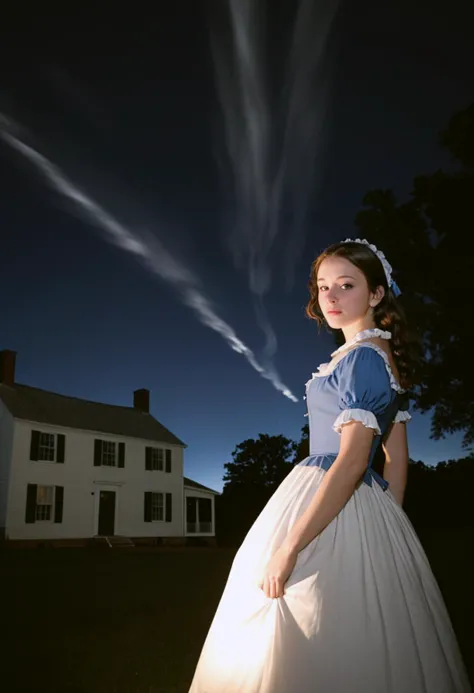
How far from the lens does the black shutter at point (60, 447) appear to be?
26.8 metres

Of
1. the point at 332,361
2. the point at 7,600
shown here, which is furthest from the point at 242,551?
the point at 7,600

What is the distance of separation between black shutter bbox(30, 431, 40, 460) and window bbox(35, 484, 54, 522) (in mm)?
1469

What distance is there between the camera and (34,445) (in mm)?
25859

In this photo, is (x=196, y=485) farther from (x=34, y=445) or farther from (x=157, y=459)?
(x=34, y=445)

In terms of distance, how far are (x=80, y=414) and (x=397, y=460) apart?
2921 cm

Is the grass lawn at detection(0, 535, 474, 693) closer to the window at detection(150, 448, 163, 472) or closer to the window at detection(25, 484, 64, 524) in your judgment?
the window at detection(25, 484, 64, 524)

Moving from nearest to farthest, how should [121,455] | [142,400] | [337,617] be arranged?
[337,617] < [121,455] < [142,400]

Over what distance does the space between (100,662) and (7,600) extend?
4.57m

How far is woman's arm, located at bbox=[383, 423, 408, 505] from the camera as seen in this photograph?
2576 millimetres

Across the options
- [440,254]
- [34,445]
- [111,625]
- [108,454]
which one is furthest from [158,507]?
[111,625]

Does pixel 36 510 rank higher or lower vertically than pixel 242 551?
higher

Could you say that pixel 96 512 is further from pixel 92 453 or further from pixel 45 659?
pixel 45 659

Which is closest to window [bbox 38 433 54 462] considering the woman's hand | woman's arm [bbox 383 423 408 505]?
woman's arm [bbox 383 423 408 505]

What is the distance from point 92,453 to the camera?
2841 centimetres
